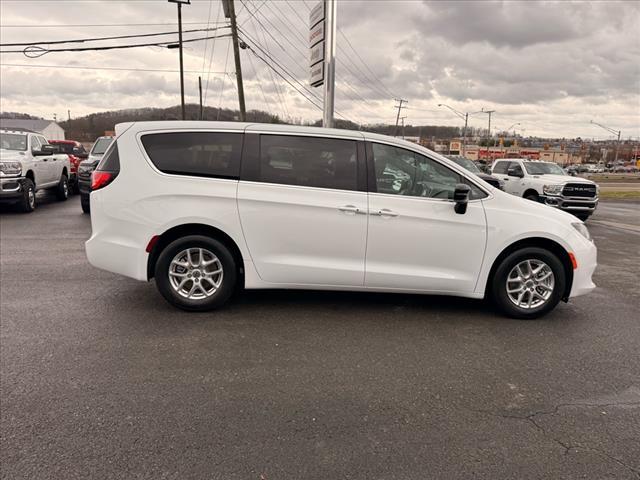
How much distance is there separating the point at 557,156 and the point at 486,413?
14646cm

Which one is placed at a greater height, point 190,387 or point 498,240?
point 498,240

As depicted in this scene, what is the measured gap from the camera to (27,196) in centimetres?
1139

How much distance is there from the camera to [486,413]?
2.99 meters

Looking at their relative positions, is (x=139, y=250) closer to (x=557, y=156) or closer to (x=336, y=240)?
(x=336, y=240)

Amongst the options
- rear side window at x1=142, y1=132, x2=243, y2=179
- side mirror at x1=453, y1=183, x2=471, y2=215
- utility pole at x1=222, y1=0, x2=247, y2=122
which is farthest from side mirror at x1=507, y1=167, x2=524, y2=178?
utility pole at x1=222, y1=0, x2=247, y2=122

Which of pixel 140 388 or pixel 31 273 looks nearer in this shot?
A: pixel 140 388

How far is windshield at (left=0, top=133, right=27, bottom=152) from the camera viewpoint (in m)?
11.5

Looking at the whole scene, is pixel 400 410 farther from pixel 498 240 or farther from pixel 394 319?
pixel 498 240

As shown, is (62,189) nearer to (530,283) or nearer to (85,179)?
(85,179)

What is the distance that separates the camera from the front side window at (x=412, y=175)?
4590 millimetres

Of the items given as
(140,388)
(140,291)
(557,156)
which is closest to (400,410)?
(140,388)

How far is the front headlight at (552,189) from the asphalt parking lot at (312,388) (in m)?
8.55

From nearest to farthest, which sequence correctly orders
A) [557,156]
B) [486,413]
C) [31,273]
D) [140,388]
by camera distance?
1. [486,413]
2. [140,388]
3. [31,273]
4. [557,156]

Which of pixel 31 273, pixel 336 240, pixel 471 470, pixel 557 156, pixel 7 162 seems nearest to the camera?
pixel 471 470
